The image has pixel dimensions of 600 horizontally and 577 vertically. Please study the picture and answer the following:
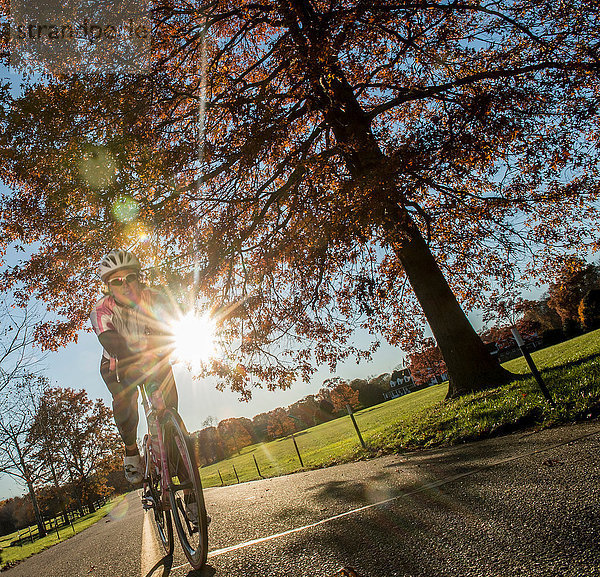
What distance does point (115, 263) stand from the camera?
370 cm

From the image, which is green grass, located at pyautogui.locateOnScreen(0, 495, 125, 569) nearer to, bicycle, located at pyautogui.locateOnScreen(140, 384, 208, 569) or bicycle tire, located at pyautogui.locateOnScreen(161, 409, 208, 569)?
bicycle, located at pyautogui.locateOnScreen(140, 384, 208, 569)

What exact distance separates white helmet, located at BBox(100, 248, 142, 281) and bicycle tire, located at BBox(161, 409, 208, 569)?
4.36 ft

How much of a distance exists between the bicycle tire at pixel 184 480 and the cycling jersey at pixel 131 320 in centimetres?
70

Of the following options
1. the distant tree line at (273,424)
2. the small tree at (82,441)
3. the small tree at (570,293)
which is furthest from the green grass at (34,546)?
the distant tree line at (273,424)

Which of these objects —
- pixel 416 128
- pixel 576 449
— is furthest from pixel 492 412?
pixel 416 128

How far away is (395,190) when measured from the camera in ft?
25.3

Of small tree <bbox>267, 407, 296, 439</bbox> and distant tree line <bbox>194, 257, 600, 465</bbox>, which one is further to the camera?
small tree <bbox>267, 407, 296, 439</bbox>

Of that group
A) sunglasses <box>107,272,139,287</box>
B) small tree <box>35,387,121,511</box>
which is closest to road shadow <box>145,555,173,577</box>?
sunglasses <box>107,272,139,287</box>

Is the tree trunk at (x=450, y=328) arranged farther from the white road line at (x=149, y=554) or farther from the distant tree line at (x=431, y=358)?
the white road line at (x=149, y=554)

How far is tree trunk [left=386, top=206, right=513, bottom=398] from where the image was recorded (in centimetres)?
1000

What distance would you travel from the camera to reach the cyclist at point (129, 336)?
11.8 ft

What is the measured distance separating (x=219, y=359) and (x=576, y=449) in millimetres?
9642

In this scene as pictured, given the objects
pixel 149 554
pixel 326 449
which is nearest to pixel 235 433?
pixel 326 449

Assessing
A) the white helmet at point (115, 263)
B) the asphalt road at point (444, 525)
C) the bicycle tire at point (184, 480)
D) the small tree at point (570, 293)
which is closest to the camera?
the asphalt road at point (444, 525)
